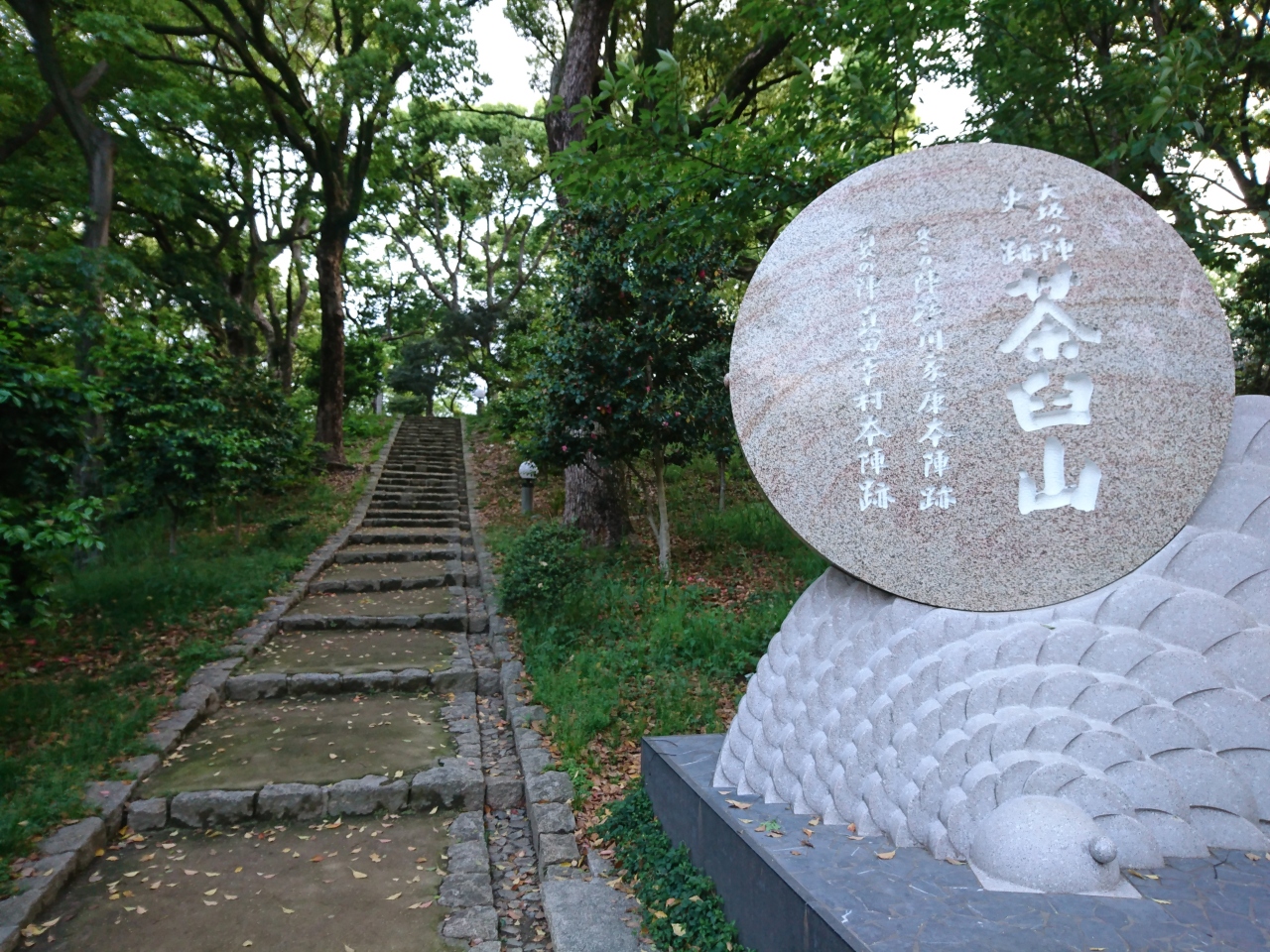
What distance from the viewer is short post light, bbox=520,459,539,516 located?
11.3m

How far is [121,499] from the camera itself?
860 centimetres

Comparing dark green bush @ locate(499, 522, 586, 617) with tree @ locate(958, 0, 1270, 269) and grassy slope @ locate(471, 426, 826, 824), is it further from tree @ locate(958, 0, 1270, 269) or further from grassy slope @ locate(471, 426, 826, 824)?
tree @ locate(958, 0, 1270, 269)

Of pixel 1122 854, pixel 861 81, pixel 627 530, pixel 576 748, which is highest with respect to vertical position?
pixel 861 81

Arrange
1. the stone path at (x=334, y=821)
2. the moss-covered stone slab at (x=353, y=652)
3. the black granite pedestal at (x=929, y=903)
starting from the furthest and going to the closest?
the moss-covered stone slab at (x=353, y=652) → the stone path at (x=334, y=821) → the black granite pedestal at (x=929, y=903)

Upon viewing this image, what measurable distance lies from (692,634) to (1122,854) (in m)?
3.58

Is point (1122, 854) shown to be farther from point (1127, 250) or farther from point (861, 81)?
point (861, 81)

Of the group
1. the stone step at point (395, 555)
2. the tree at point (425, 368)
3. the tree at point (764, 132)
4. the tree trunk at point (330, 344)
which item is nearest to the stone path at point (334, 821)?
the stone step at point (395, 555)

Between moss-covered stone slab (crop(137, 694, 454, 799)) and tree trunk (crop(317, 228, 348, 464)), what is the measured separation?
8.83 metres

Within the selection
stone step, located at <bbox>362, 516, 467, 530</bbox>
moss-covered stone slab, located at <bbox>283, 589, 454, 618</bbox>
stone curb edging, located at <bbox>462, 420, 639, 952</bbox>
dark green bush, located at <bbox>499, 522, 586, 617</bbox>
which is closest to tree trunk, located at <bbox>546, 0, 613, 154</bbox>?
dark green bush, located at <bbox>499, 522, 586, 617</bbox>

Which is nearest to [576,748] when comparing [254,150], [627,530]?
[627,530]

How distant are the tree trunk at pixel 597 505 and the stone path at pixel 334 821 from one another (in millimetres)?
1986

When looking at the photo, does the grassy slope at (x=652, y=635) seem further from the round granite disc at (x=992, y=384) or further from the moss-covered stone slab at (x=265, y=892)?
the round granite disc at (x=992, y=384)

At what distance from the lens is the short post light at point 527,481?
1126 centimetres

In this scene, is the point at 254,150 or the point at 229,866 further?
the point at 254,150
